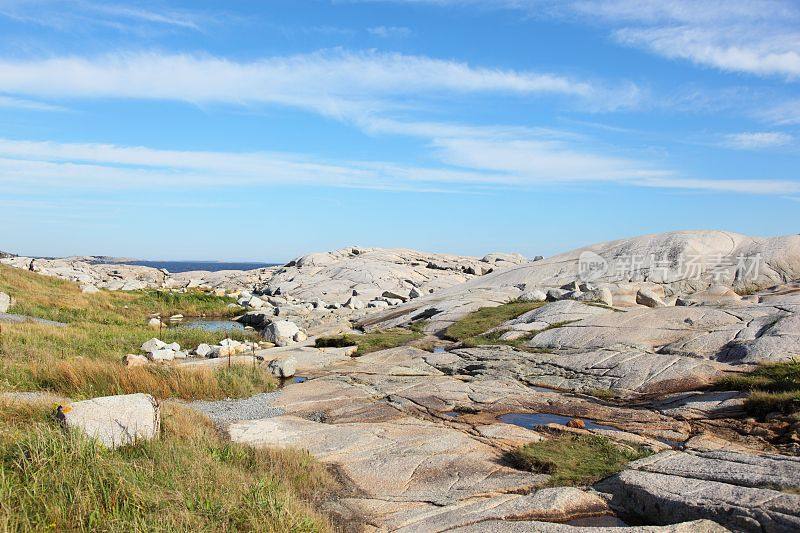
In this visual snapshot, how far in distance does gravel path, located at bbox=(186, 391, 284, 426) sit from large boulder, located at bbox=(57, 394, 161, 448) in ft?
9.19

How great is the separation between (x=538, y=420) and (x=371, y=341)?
41.8 feet

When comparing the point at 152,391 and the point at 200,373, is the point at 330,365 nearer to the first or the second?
the point at 200,373

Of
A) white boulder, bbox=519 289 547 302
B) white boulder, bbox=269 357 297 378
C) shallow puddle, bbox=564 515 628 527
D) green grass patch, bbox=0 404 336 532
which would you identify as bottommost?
white boulder, bbox=269 357 297 378

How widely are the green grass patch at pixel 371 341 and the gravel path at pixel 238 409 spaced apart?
8.10 meters

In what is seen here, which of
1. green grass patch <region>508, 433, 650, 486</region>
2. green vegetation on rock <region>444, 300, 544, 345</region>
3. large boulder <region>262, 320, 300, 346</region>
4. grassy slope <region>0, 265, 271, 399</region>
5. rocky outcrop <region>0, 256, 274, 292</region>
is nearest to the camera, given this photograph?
green grass patch <region>508, 433, 650, 486</region>

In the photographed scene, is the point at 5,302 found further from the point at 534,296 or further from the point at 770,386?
the point at 770,386

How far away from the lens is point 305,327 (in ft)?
114

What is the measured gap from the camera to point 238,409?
14.5 m

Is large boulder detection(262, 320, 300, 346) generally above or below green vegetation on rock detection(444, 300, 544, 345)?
below

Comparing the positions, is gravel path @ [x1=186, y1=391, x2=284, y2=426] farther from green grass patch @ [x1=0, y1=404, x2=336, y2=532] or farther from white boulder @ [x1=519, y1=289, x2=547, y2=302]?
white boulder @ [x1=519, y1=289, x2=547, y2=302]

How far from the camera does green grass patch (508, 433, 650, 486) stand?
909cm

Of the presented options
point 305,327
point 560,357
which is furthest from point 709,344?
point 305,327

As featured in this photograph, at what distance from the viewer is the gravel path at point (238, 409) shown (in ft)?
43.9

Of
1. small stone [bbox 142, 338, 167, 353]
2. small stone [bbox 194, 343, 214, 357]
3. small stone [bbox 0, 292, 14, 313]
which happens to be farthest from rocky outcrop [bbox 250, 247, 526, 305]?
small stone [bbox 142, 338, 167, 353]
